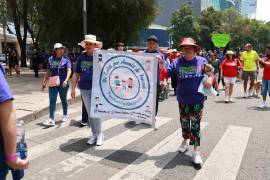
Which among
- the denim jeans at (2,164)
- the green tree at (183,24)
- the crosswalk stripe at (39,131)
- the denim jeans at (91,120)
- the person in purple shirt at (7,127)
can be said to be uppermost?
the green tree at (183,24)

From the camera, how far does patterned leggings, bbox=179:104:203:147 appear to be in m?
5.65

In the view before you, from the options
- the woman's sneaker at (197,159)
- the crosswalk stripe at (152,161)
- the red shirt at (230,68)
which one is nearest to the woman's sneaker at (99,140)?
the crosswalk stripe at (152,161)

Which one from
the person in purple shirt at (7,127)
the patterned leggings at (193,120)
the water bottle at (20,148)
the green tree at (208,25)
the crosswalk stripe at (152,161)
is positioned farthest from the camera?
the green tree at (208,25)

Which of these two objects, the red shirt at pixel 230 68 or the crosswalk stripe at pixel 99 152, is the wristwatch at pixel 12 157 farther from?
the red shirt at pixel 230 68

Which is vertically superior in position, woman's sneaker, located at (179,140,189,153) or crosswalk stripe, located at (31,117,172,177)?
woman's sneaker, located at (179,140,189,153)

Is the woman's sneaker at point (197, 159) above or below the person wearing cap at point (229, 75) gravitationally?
below

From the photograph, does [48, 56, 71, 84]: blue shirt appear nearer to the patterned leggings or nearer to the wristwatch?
the patterned leggings

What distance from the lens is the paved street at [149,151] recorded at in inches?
208

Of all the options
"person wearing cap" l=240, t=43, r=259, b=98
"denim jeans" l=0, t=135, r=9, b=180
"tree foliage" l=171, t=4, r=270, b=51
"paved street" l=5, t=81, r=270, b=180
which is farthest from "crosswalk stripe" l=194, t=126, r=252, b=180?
"tree foliage" l=171, t=4, r=270, b=51

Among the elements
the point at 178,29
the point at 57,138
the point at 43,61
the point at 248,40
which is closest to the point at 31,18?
the point at 43,61

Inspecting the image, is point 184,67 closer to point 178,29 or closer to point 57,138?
point 57,138

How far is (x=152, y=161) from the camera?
5.81m

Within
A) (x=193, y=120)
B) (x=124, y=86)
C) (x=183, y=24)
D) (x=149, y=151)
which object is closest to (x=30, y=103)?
(x=124, y=86)

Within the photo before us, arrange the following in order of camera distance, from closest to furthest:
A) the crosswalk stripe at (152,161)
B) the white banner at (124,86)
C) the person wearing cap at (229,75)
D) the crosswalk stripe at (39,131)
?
1. the crosswalk stripe at (152,161)
2. the white banner at (124,86)
3. the crosswalk stripe at (39,131)
4. the person wearing cap at (229,75)
